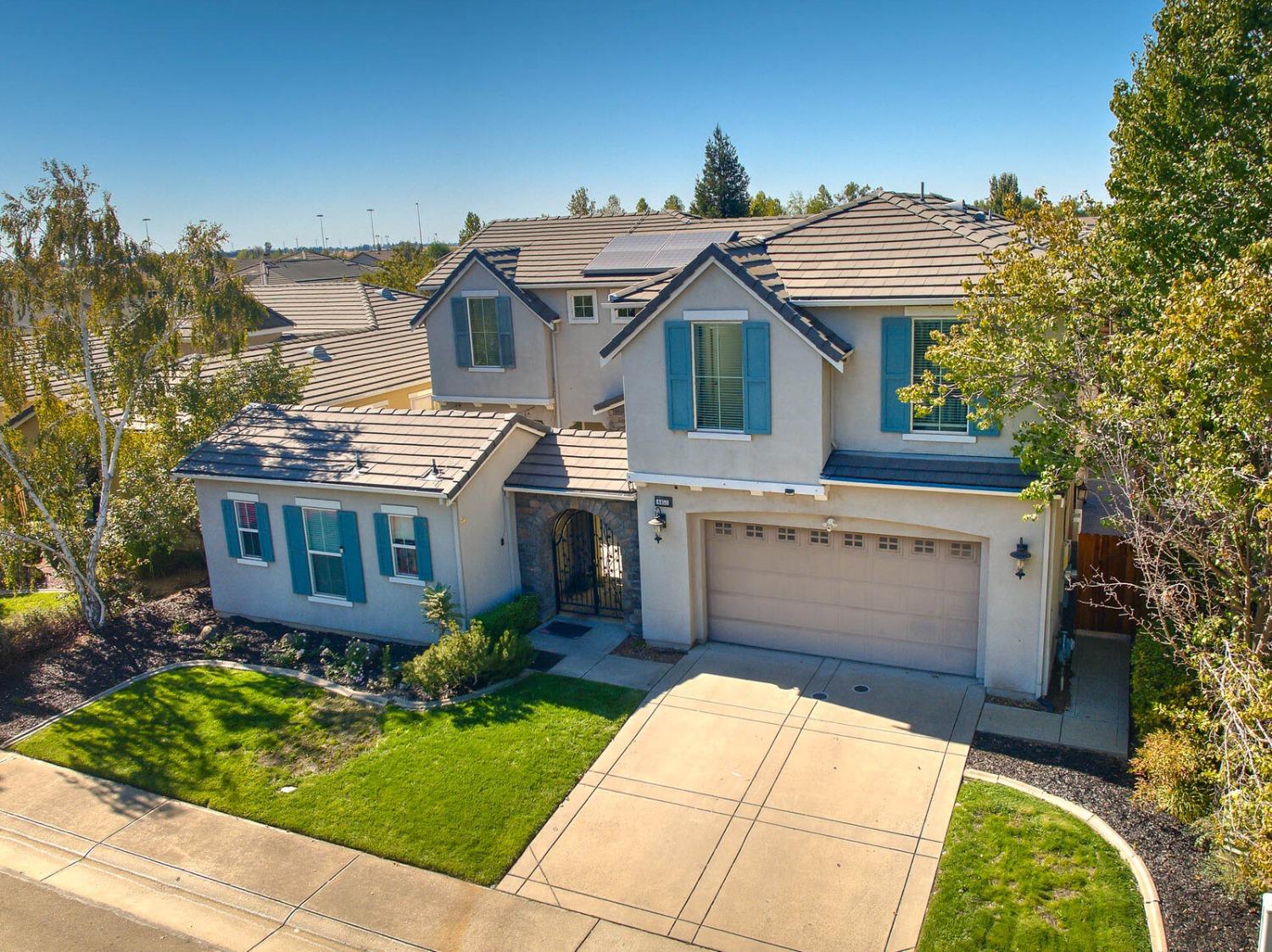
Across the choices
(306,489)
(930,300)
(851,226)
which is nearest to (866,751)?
(930,300)

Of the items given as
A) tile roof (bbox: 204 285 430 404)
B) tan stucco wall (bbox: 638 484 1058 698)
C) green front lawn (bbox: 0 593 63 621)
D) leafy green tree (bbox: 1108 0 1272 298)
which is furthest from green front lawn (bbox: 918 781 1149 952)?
tile roof (bbox: 204 285 430 404)

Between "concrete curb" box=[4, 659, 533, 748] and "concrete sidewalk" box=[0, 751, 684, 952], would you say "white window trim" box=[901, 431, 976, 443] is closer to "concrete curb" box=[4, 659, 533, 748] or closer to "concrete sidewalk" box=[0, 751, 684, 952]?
"concrete curb" box=[4, 659, 533, 748]

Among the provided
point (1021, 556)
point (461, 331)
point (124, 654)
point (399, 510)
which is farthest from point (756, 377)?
point (124, 654)

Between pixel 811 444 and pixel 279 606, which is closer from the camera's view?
pixel 811 444

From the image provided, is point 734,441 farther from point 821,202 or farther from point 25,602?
point 821,202

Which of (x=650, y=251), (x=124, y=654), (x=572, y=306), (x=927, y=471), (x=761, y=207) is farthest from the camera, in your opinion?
(x=761, y=207)

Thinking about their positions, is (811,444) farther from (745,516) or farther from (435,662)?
(435,662)

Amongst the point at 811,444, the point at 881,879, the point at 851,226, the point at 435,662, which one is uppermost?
the point at 851,226
